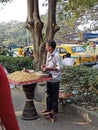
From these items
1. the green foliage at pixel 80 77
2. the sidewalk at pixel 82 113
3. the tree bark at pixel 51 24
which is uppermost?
the tree bark at pixel 51 24

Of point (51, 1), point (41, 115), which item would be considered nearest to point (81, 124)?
point (41, 115)

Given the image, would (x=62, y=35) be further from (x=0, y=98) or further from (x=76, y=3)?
(x=0, y=98)

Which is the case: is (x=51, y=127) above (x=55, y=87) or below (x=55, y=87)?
below

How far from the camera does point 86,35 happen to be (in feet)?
126

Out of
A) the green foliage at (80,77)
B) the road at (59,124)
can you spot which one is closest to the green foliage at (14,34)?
the green foliage at (80,77)

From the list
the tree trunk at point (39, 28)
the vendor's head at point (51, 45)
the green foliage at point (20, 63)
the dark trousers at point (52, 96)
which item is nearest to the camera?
the vendor's head at point (51, 45)

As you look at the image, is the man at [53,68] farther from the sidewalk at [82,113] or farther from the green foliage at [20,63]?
the green foliage at [20,63]

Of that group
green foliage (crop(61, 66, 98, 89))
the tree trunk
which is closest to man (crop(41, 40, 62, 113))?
green foliage (crop(61, 66, 98, 89))

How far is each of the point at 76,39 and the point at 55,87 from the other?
139 ft

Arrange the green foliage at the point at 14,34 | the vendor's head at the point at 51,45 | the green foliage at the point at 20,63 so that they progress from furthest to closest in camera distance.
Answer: the green foliage at the point at 14,34 < the green foliage at the point at 20,63 < the vendor's head at the point at 51,45

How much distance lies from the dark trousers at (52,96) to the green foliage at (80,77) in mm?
687

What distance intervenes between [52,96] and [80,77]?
0.82m

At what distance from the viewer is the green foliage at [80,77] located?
6.83 metres

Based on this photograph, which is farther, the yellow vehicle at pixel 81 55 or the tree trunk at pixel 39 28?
the yellow vehicle at pixel 81 55
